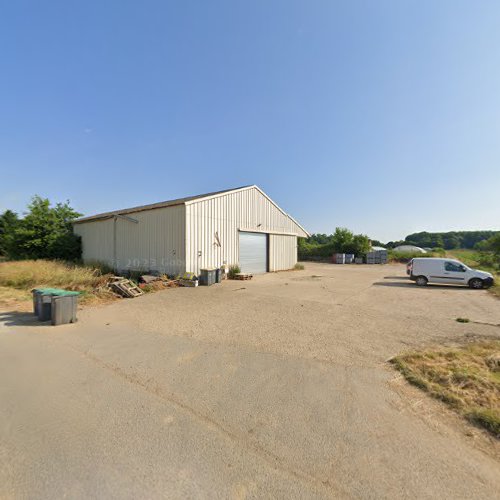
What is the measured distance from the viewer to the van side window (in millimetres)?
12992

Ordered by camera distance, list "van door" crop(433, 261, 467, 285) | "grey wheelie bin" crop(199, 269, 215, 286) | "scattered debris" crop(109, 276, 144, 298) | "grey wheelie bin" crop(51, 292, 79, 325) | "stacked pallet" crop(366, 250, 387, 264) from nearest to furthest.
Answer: "grey wheelie bin" crop(51, 292, 79, 325)
"scattered debris" crop(109, 276, 144, 298)
"van door" crop(433, 261, 467, 285)
"grey wheelie bin" crop(199, 269, 215, 286)
"stacked pallet" crop(366, 250, 387, 264)

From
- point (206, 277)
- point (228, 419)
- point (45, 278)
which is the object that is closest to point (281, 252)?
point (206, 277)

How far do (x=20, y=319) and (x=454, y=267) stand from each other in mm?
17791

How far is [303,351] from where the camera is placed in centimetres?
483

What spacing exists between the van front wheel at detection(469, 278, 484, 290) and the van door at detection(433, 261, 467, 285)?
0.88 feet

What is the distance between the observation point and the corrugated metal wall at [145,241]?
13.6 m

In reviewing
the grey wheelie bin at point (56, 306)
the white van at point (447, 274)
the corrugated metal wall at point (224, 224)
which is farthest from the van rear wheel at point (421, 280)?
the grey wheelie bin at point (56, 306)

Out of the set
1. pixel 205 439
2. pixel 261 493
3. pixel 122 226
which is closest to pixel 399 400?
pixel 261 493

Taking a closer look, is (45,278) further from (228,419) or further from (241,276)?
(228,419)

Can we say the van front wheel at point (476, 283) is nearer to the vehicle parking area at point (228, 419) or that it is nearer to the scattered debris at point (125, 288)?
the vehicle parking area at point (228, 419)

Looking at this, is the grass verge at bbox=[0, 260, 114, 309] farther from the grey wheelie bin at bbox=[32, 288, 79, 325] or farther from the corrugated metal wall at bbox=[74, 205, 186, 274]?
the corrugated metal wall at bbox=[74, 205, 186, 274]

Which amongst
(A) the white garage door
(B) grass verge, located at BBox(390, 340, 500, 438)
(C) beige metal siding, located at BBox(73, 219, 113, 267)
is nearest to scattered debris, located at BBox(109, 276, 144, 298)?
(A) the white garage door

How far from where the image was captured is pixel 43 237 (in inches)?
752

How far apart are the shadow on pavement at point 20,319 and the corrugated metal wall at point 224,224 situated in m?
6.82
